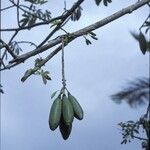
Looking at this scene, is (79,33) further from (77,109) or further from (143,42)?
(143,42)

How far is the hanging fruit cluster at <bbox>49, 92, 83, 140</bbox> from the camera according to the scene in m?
2.42

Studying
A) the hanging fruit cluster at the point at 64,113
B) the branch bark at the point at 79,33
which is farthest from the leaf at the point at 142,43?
the hanging fruit cluster at the point at 64,113

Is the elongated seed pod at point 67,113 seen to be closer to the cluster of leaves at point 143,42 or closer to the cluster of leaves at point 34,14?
the cluster of leaves at point 143,42

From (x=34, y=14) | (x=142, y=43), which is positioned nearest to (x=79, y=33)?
(x=142, y=43)

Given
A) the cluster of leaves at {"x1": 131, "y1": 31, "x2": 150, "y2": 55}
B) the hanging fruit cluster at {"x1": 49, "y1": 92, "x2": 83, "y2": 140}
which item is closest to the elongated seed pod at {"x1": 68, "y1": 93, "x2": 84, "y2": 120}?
the hanging fruit cluster at {"x1": 49, "y1": 92, "x2": 83, "y2": 140}

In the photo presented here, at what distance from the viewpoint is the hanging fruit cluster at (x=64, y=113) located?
242 centimetres

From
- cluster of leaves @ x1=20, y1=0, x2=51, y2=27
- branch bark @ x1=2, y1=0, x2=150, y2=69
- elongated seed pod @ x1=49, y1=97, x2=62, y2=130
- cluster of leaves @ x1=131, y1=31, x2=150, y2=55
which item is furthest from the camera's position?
cluster of leaves @ x1=20, y1=0, x2=51, y2=27

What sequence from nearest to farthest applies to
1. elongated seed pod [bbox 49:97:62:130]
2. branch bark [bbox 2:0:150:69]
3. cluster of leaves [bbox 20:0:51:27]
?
elongated seed pod [bbox 49:97:62:130] < branch bark [bbox 2:0:150:69] < cluster of leaves [bbox 20:0:51:27]

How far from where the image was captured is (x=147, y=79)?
9.14 ft

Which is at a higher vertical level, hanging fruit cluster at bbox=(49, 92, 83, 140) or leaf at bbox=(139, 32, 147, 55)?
leaf at bbox=(139, 32, 147, 55)

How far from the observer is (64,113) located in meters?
2.42

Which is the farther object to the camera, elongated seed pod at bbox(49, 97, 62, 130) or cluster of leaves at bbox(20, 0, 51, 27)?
cluster of leaves at bbox(20, 0, 51, 27)

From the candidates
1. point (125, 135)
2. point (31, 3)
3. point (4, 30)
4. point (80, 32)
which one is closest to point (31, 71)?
point (80, 32)

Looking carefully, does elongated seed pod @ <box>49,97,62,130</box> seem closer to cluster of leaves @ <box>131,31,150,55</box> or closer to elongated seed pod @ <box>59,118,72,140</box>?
elongated seed pod @ <box>59,118,72,140</box>
